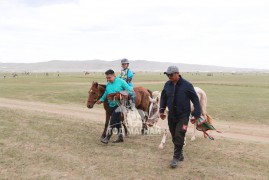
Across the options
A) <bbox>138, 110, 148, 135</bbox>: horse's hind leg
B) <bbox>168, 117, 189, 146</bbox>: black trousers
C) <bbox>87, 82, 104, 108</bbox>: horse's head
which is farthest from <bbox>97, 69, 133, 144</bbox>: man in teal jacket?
<bbox>168, 117, 189, 146</bbox>: black trousers

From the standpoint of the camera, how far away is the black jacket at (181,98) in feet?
26.6

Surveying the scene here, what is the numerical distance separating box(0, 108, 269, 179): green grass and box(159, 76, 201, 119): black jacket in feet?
4.79

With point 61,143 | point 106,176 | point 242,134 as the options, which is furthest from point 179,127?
point 242,134

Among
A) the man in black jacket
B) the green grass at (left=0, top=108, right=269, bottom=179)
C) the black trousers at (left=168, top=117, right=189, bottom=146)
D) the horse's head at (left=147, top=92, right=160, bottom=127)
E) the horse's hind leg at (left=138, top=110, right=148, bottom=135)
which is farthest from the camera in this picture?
the horse's hind leg at (left=138, top=110, right=148, bottom=135)

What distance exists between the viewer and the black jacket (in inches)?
319

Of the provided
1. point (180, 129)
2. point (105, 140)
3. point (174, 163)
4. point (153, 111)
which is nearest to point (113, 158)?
point (105, 140)

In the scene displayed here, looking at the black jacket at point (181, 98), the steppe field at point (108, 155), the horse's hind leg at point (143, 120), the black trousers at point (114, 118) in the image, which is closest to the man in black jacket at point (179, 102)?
the black jacket at point (181, 98)

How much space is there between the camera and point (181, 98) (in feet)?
26.6

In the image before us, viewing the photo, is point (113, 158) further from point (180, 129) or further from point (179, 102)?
point (179, 102)

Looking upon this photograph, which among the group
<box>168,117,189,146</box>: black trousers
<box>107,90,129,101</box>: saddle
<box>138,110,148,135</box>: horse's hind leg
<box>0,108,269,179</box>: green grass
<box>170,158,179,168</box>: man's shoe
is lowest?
<box>0,108,269,179</box>: green grass

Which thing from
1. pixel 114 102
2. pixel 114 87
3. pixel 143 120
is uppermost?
pixel 114 87

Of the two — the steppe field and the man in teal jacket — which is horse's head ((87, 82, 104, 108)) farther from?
the steppe field

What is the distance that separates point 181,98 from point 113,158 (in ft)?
8.67

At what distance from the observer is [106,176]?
24.8 feet
